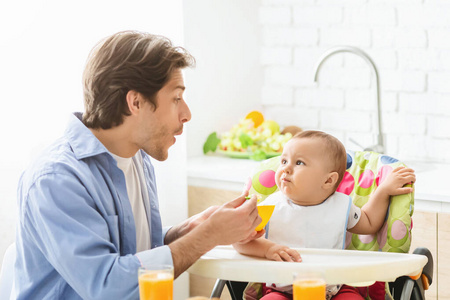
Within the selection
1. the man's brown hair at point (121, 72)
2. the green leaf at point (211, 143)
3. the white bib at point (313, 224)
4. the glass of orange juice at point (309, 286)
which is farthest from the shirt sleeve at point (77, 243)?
the green leaf at point (211, 143)

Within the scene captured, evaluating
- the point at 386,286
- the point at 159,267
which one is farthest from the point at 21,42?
the point at 386,286

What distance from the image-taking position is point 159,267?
1.44m

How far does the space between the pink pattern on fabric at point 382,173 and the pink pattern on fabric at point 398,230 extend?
161 millimetres

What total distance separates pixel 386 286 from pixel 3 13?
1.54 meters

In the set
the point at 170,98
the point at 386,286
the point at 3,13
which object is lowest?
the point at 386,286

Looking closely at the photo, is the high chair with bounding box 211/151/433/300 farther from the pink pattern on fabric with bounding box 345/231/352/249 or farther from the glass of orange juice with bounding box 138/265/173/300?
the glass of orange juice with bounding box 138/265/173/300

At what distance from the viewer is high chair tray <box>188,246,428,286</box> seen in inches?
64.0

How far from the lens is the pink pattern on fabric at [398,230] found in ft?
6.62

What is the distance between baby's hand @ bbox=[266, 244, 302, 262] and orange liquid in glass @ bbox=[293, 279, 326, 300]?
0.36 metres

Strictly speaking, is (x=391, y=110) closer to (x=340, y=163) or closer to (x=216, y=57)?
(x=216, y=57)

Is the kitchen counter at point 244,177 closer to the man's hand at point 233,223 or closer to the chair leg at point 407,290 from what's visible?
the chair leg at point 407,290

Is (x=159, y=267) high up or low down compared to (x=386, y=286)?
up

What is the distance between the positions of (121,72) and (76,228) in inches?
16.4

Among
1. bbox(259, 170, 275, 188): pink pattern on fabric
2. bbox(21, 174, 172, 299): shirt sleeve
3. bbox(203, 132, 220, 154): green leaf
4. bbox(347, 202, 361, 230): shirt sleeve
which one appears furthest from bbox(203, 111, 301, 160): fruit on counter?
bbox(21, 174, 172, 299): shirt sleeve
